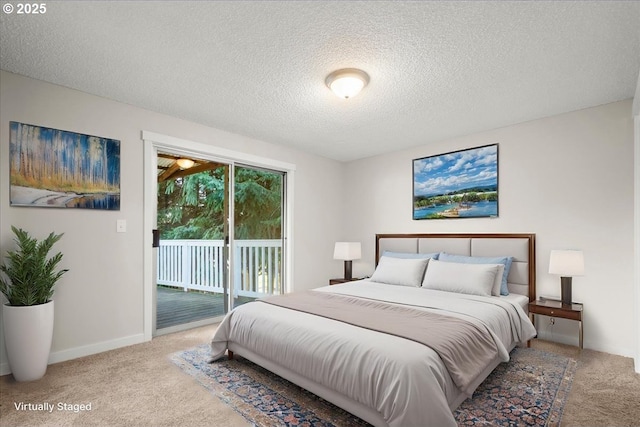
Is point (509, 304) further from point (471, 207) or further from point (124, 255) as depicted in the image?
point (124, 255)

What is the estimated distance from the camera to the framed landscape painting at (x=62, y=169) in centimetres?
263

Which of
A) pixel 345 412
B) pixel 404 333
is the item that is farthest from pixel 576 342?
pixel 345 412

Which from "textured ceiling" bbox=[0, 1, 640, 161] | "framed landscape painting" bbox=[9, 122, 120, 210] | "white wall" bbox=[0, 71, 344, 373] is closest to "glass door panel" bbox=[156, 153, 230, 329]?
"white wall" bbox=[0, 71, 344, 373]

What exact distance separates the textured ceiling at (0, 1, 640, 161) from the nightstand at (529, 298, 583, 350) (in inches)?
76.8

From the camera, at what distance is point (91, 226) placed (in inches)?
118

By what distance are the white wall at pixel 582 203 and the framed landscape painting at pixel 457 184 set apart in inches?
3.9

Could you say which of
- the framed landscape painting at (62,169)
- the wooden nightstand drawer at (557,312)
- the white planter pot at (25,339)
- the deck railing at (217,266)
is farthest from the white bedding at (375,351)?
the framed landscape painting at (62,169)

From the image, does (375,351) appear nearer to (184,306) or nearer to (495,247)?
(495,247)

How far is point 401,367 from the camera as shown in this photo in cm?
169

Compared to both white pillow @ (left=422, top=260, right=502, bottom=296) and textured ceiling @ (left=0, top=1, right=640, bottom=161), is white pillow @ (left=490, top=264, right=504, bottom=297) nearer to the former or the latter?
white pillow @ (left=422, top=260, right=502, bottom=296)

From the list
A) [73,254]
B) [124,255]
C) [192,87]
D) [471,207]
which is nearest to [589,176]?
[471,207]

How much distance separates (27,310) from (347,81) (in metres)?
2.95

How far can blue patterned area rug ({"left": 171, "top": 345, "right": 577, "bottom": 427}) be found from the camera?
195 cm

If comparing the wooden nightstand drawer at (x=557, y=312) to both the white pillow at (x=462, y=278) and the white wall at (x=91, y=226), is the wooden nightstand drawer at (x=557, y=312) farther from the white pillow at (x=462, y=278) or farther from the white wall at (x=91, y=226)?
the white wall at (x=91, y=226)
